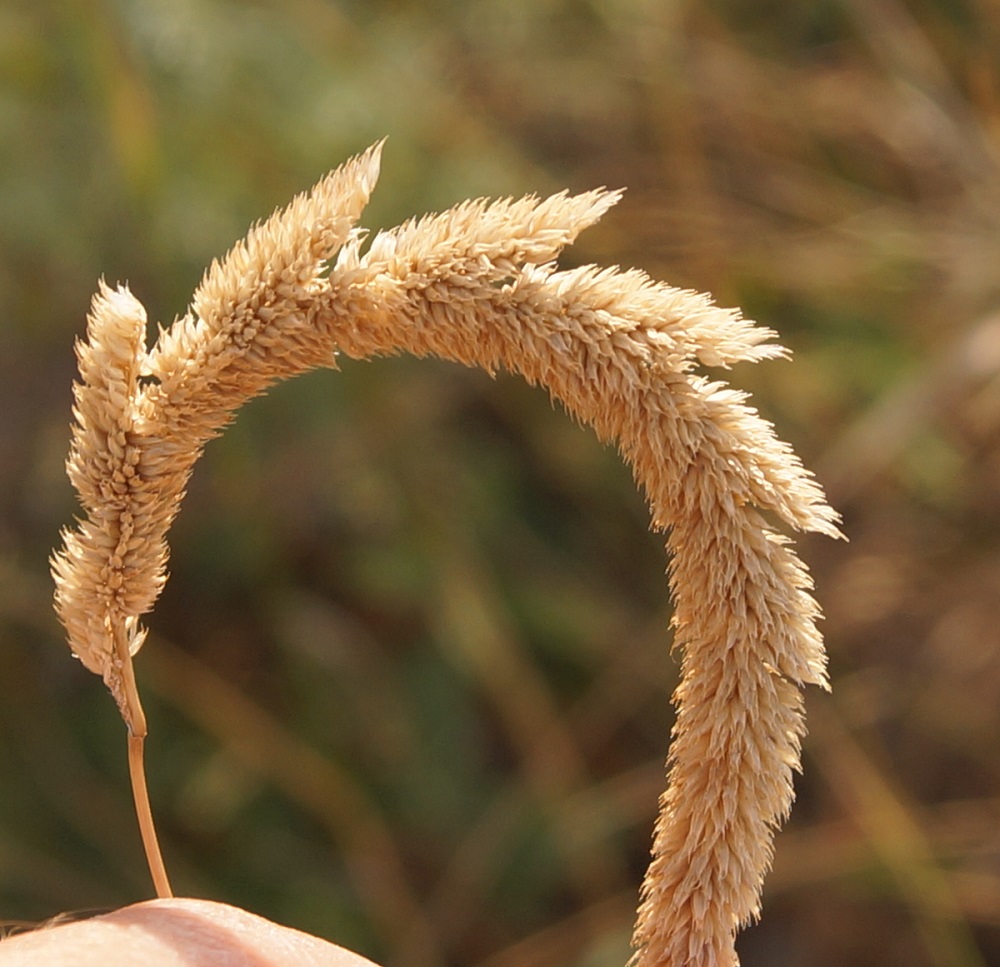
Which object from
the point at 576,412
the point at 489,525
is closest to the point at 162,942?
the point at 576,412

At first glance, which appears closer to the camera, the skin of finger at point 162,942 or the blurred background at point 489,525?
the skin of finger at point 162,942

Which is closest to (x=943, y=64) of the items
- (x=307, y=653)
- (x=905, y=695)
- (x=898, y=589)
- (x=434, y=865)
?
(x=898, y=589)

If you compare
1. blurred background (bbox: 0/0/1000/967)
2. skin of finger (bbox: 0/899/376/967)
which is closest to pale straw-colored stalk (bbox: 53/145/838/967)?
skin of finger (bbox: 0/899/376/967)

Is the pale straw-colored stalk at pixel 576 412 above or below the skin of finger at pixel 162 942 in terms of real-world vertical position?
above

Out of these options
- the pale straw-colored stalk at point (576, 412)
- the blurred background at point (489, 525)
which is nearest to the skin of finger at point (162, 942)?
the pale straw-colored stalk at point (576, 412)

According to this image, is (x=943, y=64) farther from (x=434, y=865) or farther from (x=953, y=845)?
(x=434, y=865)

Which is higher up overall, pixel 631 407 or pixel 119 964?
pixel 631 407

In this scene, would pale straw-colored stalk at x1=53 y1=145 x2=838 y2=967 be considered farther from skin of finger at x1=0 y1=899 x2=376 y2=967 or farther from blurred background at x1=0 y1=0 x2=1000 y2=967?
blurred background at x1=0 y1=0 x2=1000 y2=967

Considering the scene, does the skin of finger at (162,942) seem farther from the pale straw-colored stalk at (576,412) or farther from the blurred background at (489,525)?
the blurred background at (489,525)
